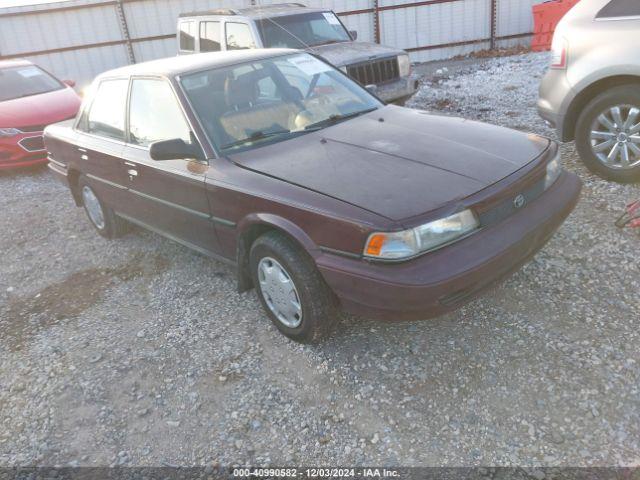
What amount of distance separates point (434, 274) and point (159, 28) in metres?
13.0

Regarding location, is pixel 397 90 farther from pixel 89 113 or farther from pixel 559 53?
pixel 89 113

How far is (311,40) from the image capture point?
793 cm

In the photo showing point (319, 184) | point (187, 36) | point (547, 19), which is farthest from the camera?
point (547, 19)

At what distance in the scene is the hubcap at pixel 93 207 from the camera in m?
5.09

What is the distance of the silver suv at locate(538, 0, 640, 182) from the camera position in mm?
4262

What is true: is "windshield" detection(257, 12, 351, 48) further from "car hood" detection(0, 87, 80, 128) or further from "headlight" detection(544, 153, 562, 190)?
"headlight" detection(544, 153, 562, 190)

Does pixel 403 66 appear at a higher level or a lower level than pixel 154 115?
lower

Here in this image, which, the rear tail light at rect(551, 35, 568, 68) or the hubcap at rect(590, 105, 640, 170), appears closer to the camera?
the hubcap at rect(590, 105, 640, 170)

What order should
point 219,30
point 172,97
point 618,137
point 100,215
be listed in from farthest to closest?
1. point 219,30
2. point 100,215
3. point 618,137
4. point 172,97

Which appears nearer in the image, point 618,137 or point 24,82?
point 618,137

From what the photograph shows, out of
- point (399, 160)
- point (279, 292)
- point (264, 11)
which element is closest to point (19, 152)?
point (264, 11)

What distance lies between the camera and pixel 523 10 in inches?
524

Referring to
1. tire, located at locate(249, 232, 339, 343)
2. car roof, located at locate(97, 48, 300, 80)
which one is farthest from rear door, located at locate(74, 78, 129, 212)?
tire, located at locate(249, 232, 339, 343)

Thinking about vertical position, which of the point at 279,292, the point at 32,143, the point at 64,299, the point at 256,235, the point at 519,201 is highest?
the point at 519,201
